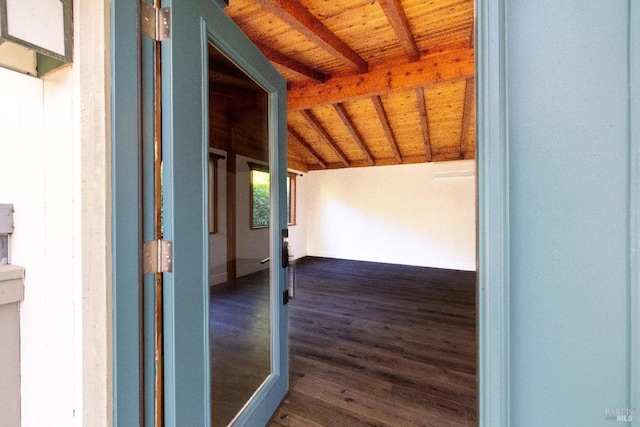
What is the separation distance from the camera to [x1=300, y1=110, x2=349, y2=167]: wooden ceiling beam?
5.00 metres

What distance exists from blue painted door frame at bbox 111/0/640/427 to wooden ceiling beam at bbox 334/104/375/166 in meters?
4.30

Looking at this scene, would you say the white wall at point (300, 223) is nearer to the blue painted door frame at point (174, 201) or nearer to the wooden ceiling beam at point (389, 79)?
the wooden ceiling beam at point (389, 79)

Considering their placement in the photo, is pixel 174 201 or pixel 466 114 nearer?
pixel 174 201

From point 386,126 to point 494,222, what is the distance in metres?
4.90

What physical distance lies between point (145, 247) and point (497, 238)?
1.01 m

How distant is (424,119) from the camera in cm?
466

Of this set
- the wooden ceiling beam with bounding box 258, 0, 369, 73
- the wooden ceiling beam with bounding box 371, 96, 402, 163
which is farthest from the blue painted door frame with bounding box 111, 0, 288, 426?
the wooden ceiling beam with bounding box 371, 96, 402, 163

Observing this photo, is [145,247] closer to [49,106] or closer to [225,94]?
[49,106]

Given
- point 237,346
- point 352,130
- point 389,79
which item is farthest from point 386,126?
point 237,346

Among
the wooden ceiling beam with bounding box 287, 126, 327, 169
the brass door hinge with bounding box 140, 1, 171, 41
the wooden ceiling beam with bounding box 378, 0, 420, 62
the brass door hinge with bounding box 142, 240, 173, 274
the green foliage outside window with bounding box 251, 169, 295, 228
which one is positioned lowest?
the brass door hinge with bounding box 142, 240, 173, 274

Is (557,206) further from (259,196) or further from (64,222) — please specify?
(259,196)

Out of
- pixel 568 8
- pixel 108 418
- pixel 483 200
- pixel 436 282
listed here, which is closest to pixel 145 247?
pixel 108 418

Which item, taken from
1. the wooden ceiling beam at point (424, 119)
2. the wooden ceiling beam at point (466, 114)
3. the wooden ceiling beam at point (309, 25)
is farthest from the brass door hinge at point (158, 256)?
the wooden ceiling beam at point (424, 119)

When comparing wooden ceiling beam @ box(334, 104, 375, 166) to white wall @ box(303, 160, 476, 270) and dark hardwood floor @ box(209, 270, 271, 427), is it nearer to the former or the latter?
white wall @ box(303, 160, 476, 270)
